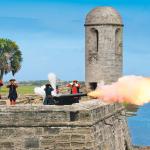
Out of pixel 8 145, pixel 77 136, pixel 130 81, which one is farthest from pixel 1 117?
pixel 130 81

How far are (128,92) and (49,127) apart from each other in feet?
18.9

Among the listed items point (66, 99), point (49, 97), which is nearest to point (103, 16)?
point (49, 97)

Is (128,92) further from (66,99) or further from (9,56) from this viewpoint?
(9,56)

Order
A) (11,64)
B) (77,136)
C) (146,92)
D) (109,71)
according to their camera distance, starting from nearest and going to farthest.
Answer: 1. (77,136)
2. (146,92)
3. (109,71)
4. (11,64)

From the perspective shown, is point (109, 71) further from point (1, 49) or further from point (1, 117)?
point (1, 49)

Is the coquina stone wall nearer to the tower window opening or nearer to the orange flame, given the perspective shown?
the orange flame

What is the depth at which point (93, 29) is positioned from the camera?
106 ft

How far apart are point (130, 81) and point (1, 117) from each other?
7183mm

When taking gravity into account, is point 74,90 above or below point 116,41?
below

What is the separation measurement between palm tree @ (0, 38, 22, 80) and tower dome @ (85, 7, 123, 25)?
47.9 metres

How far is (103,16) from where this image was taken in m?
32.1

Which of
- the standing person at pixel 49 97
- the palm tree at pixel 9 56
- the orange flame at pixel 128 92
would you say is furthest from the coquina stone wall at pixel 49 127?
the palm tree at pixel 9 56

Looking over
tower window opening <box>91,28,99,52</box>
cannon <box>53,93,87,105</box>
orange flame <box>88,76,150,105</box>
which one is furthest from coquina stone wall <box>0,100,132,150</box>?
tower window opening <box>91,28,99,52</box>

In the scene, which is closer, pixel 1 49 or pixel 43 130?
pixel 43 130
